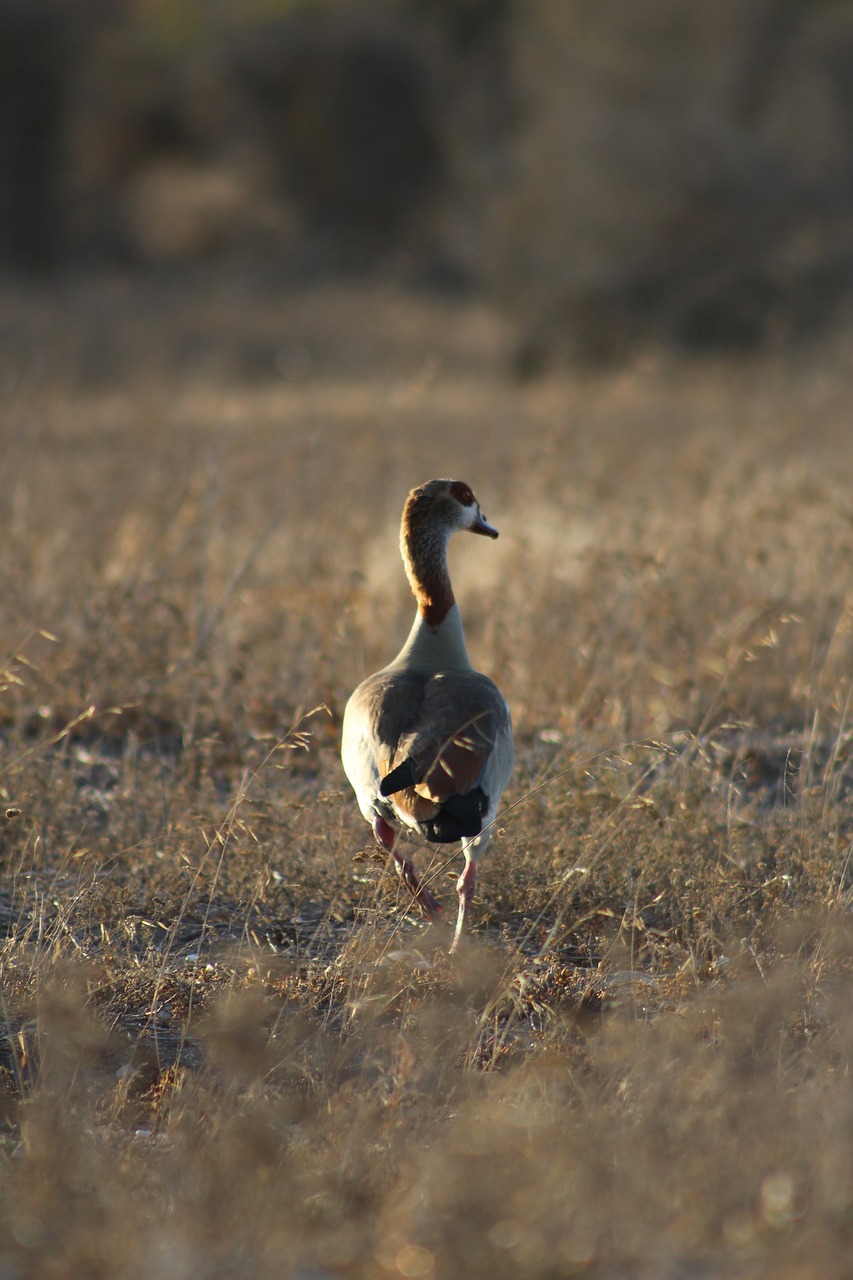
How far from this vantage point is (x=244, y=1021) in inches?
104

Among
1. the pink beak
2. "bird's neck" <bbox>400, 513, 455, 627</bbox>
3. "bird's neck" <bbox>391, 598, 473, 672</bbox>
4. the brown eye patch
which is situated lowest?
"bird's neck" <bbox>391, 598, 473, 672</bbox>

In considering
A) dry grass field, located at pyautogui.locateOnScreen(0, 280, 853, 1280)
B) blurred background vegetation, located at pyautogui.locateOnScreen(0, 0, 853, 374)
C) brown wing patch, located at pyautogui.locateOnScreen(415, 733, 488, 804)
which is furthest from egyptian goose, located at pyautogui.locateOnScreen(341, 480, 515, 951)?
blurred background vegetation, located at pyautogui.locateOnScreen(0, 0, 853, 374)

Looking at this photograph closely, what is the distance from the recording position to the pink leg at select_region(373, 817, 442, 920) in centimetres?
363

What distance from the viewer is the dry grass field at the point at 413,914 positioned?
2.28 metres

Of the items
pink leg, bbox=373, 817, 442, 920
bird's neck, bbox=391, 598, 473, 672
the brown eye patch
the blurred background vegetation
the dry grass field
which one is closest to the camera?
the dry grass field

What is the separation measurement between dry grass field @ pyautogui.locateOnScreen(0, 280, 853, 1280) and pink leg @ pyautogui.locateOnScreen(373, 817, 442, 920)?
73 millimetres

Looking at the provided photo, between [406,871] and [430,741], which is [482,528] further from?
[406,871]

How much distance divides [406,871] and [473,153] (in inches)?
1102

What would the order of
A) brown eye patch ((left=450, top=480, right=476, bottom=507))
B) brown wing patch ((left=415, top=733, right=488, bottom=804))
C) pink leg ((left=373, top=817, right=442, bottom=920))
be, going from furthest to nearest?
brown eye patch ((left=450, top=480, right=476, bottom=507)) < pink leg ((left=373, top=817, right=442, bottom=920)) < brown wing patch ((left=415, top=733, right=488, bottom=804))

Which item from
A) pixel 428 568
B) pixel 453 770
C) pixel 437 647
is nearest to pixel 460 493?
pixel 428 568

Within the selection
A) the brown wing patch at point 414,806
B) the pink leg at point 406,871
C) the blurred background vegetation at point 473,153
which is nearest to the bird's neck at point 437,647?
the pink leg at point 406,871

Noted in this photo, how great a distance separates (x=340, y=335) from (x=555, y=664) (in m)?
17.6

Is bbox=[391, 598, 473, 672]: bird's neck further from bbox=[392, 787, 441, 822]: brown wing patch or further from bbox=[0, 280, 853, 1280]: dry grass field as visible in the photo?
bbox=[392, 787, 441, 822]: brown wing patch

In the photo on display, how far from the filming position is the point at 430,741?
3.56 m
